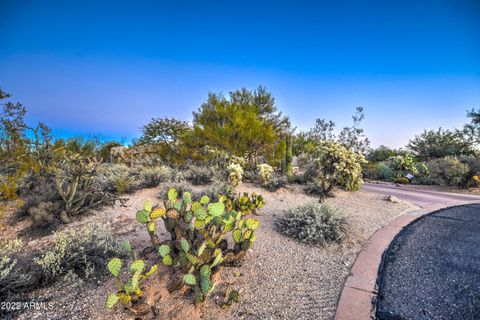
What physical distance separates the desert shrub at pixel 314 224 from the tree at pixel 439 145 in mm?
15319

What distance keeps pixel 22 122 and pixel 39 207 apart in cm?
166

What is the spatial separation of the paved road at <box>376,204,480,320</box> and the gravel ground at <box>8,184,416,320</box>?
1.34 ft

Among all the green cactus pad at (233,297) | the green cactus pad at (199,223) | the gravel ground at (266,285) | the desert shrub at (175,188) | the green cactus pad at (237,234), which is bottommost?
the gravel ground at (266,285)

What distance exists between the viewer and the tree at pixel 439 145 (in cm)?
1327

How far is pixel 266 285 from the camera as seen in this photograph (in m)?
2.04

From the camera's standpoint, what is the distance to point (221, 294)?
5.99ft

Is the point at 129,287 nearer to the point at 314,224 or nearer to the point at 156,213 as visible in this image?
the point at 156,213

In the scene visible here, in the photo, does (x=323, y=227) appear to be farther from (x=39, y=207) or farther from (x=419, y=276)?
(x=39, y=207)

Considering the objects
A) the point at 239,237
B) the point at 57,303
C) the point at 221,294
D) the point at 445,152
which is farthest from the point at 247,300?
the point at 445,152

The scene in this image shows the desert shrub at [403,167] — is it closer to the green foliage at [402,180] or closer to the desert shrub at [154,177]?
the green foliage at [402,180]

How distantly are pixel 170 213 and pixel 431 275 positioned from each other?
285cm

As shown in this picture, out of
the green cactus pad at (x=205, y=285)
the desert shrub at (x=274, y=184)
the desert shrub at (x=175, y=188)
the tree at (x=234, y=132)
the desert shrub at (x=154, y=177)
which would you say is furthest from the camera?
the tree at (x=234, y=132)

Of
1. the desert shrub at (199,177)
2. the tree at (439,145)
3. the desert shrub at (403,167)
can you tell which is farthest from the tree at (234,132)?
the tree at (439,145)

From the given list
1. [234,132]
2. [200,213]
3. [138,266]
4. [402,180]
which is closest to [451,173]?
[402,180]
